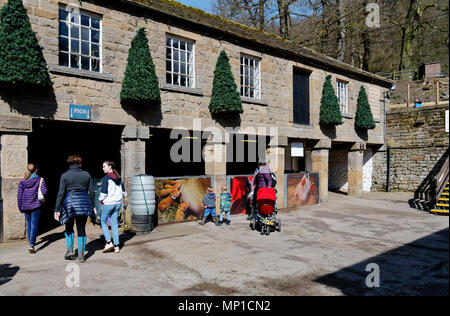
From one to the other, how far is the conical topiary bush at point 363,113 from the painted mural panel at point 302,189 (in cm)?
384

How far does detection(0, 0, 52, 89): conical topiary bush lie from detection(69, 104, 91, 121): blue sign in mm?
1009

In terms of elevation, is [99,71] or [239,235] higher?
[99,71]

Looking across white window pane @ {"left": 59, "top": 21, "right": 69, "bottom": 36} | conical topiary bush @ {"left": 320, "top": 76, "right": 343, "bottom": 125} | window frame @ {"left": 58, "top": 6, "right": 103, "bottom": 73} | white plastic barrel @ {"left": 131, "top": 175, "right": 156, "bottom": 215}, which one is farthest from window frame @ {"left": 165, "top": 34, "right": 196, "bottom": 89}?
conical topiary bush @ {"left": 320, "top": 76, "right": 343, "bottom": 125}

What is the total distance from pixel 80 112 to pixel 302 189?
29.7ft

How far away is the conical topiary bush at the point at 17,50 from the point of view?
277 inches

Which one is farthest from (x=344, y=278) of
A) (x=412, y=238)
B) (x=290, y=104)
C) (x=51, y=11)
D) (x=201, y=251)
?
Answer: (x=290, y=104)

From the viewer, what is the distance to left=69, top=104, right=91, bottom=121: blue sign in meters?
8.20

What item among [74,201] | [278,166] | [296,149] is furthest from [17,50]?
[296,149]

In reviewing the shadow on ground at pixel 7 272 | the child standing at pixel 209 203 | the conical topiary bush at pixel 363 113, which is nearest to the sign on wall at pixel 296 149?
the conical topiary bush at pixel 363 113

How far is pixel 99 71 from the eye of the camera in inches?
348

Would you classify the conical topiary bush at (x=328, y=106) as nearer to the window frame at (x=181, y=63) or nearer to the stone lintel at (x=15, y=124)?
the window frame at (x=181, y=63)

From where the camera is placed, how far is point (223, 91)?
1077 centimetres

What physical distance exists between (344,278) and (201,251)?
2.81 meters
